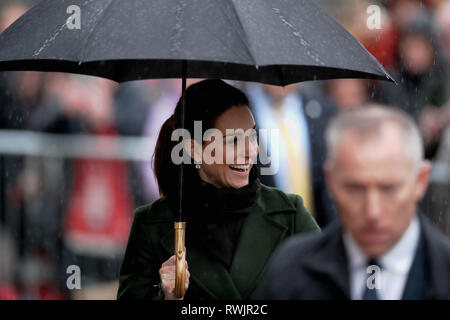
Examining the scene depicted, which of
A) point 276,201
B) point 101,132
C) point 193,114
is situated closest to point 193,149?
point 193,114

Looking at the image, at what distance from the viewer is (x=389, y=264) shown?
334 centimetres

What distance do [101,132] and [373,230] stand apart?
5.54 meters

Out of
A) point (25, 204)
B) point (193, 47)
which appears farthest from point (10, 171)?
point (193, 47)

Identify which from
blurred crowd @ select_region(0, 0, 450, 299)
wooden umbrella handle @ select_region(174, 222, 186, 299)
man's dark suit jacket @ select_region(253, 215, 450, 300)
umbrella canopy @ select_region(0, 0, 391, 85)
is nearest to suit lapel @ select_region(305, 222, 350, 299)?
man's dark suit jacket @ select_region(253, 215, 450, 300)

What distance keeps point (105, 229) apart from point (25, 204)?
2.44 ft

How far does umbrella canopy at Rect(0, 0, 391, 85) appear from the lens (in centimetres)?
400

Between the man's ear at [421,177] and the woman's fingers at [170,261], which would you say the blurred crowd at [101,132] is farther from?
the man's ear at [421,177]

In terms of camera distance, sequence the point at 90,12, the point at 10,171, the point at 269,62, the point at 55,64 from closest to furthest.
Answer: the point at 269,62, the point at 90,12, the point at 55,64, the point at 10,171

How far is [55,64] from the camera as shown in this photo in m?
5.04

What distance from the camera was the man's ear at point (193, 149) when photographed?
15.5 ft

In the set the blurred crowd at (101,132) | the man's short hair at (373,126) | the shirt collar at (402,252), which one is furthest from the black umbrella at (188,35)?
the blurred crowd at (101,132)

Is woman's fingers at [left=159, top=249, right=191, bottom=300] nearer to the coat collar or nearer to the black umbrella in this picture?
the coat collar

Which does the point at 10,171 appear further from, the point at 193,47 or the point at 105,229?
the point at 193,47

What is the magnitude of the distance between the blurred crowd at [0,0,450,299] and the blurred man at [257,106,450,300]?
437 cm
